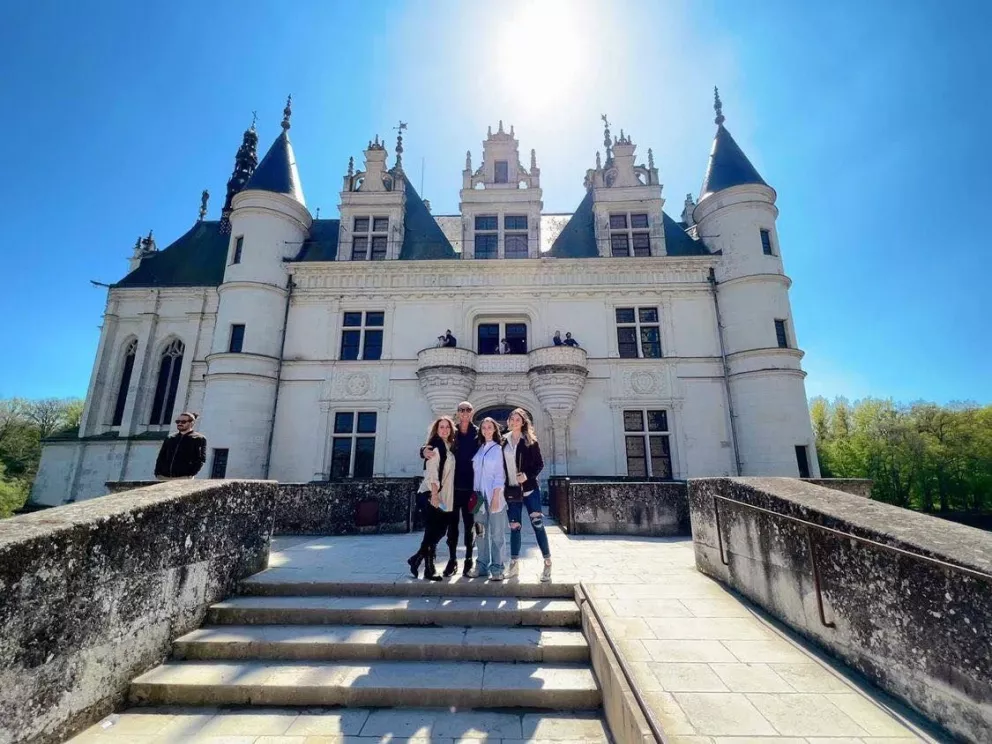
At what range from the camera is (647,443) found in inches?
628

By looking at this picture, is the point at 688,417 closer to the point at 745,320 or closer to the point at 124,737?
the point at 745,320

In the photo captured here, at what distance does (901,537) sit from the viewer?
2.90 metres

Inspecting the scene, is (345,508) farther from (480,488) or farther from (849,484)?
(849,484)

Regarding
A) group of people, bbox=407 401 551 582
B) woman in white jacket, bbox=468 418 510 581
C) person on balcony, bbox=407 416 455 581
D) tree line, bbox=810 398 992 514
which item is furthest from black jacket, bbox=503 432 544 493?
tree line, bbox=810 398 992 514

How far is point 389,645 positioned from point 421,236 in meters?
17.8

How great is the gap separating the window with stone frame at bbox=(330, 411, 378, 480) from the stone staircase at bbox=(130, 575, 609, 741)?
11.6 metres

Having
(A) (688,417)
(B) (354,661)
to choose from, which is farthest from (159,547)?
(A) (688,417)

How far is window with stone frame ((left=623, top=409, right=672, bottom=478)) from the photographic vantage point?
1583 centimetres

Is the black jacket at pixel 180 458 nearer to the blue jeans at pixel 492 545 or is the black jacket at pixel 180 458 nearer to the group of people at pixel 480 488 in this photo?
the group of people at pixel 480 488

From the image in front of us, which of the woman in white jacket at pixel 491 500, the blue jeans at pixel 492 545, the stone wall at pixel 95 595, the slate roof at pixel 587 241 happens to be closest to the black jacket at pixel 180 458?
the stone wall at pixel 95 595

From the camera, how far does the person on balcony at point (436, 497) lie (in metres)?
5.02

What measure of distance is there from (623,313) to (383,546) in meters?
13.3

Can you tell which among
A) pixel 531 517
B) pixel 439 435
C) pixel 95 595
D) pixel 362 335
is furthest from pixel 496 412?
pixel 95 595

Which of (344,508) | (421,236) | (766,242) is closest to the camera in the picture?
(344,508)
